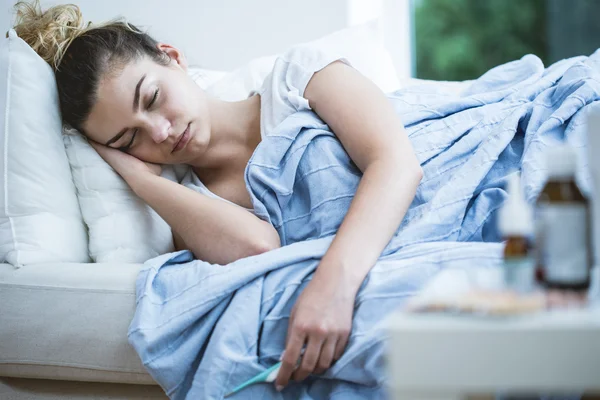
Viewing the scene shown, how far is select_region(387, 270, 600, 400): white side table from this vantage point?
54 centimetres

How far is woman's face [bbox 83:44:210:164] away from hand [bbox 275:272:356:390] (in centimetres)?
60

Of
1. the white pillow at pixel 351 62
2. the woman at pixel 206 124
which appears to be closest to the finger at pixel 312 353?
the woman at pixel 206 124

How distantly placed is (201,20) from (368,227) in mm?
1568

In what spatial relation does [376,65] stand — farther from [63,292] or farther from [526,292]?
[526,292]

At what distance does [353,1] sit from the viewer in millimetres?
2578

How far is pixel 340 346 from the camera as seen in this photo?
1.00 meters

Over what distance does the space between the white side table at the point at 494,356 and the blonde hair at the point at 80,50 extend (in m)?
Result: 1.08

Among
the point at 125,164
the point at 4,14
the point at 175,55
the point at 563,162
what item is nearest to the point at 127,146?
the point at 125,164

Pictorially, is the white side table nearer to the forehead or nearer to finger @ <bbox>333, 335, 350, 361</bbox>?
finger @ <bbox>333, 335, 350, 361</bbox>

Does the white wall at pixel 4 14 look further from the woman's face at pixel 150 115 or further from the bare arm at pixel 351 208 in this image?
the bare arm at pixel 351 208

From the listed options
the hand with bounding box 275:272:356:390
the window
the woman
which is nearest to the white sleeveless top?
the woman

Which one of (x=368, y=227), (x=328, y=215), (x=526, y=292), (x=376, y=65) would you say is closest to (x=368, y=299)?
(x=368, y=227)

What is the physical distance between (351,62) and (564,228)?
4.29 ft

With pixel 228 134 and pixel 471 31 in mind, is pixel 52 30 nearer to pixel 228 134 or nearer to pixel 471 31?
pixel 228 134
